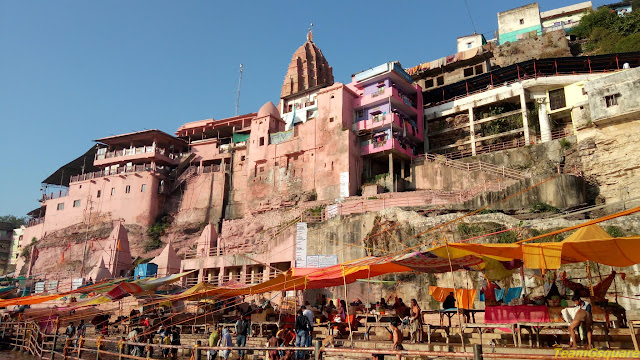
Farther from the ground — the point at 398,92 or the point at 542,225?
the point at 398,92

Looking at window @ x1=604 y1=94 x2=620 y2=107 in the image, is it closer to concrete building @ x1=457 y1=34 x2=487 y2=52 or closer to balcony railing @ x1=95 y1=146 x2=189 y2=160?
concrete building @ x1=457 y1=34 x2=487 y2=52

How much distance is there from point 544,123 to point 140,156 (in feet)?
113

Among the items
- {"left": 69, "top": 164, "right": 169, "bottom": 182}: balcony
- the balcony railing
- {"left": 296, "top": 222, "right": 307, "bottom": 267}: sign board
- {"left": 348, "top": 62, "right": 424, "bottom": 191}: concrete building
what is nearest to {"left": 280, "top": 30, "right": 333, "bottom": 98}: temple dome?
the balcony railing

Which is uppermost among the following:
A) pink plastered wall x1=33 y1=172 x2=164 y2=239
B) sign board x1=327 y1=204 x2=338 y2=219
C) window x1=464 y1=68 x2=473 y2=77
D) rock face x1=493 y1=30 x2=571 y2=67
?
rock face x1=493 y1=30 x2=571 y2=67

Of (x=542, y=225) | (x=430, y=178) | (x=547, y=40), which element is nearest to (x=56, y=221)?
(x=430, y=178)

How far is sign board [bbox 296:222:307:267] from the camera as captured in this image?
2555 cm

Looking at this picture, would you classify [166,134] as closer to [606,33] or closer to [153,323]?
[153,323]

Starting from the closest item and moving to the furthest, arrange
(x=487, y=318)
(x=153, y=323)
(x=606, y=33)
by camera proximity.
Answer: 1. (x=487, y=318)
2. (x=153, y=323)
3. (x=606, y=33)

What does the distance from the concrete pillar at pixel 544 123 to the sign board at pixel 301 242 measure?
16215mm

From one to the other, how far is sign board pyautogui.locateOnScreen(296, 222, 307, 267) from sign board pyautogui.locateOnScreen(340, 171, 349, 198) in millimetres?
6544

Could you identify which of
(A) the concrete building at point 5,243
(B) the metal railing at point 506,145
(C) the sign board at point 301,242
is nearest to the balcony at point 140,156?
(C) the sign board at point 301,242

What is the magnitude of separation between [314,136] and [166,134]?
1781cm

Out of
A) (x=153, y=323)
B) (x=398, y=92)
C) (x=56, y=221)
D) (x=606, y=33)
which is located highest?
(x=606, y=33)

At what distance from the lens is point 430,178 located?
1196 inches
